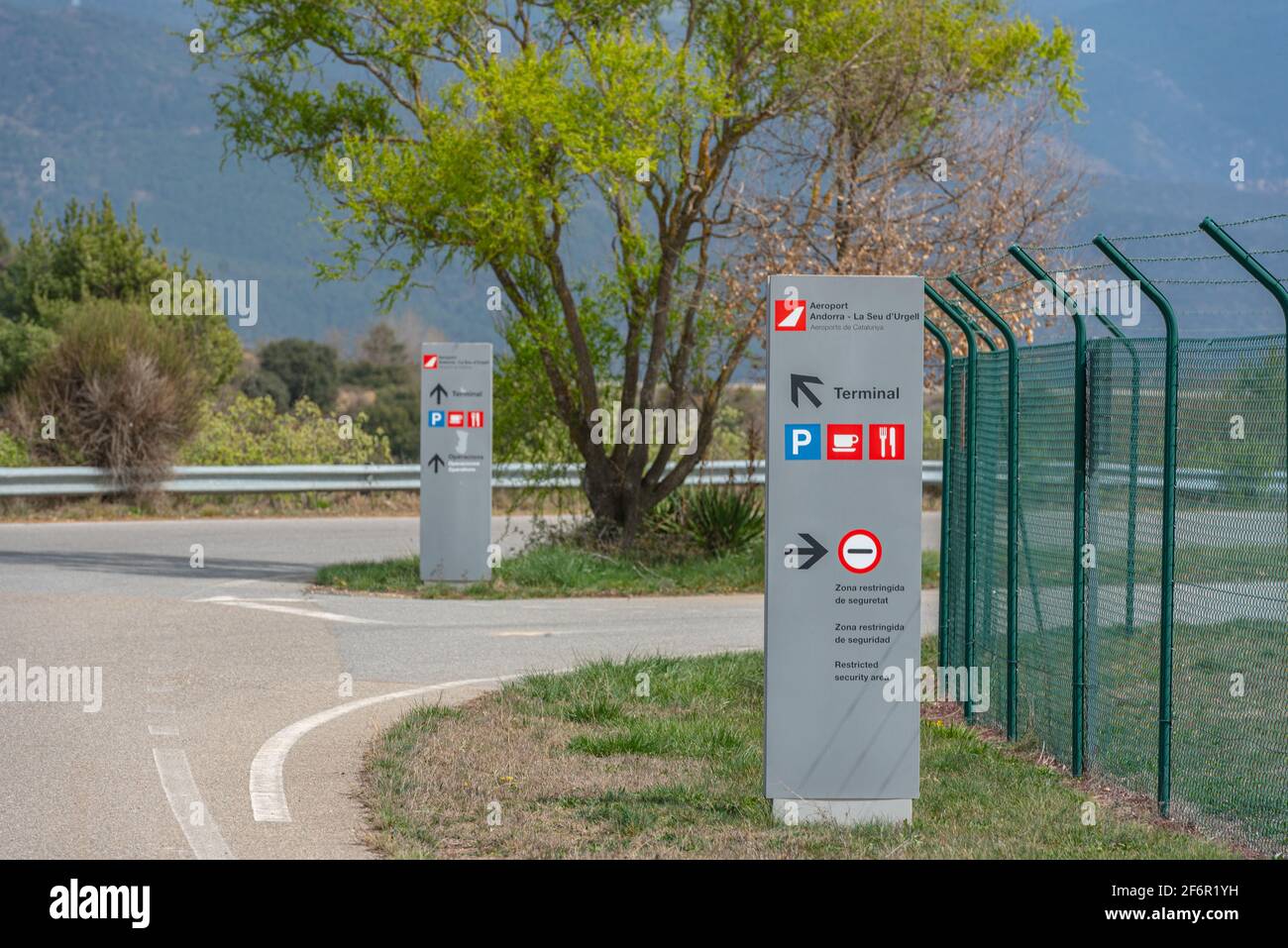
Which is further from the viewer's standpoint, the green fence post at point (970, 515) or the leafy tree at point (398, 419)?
the leafy tree at point (398, 419)

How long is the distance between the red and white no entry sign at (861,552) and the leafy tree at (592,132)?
9.55 meters

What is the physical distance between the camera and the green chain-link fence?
653cm

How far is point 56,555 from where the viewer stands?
1839cm

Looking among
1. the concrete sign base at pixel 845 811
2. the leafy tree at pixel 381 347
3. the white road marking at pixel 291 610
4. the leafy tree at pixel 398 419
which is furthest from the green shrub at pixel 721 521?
the leafy tree at pixel 381 347

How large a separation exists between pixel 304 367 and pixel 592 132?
51.9 m

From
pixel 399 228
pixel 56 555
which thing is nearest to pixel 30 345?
pixel 56 555

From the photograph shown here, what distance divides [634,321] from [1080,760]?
11120 millimetres

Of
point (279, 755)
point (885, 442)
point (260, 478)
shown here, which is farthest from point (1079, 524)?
point (260, 478)

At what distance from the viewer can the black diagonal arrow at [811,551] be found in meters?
6.68

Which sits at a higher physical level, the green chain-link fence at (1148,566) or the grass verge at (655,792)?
the green chain-link fence at (1148,566)

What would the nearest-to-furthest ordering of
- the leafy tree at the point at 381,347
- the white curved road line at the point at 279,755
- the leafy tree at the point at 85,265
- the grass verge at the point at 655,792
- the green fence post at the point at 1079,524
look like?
the grass verge at the point at 655,792
the white curved road line at the point at 279,755
the green fence post at the point at 1079,524
the leafy tree at the point at 85,265
the leafy tree at the point at 381,347

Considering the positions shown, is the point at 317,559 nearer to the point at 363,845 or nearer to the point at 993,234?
the point at 993,234

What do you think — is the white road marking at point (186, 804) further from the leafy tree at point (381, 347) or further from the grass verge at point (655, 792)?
the leafy tree at point (381, 347)

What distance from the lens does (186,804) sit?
711 centimetres
